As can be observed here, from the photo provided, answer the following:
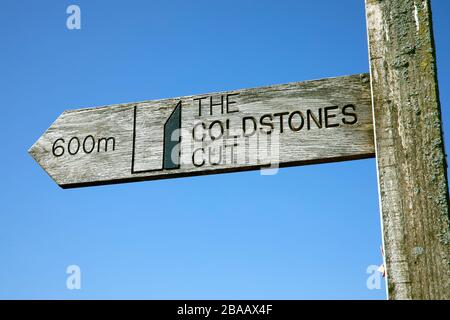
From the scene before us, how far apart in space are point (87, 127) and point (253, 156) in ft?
2.65

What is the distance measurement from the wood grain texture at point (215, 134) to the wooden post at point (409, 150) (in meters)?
0.12

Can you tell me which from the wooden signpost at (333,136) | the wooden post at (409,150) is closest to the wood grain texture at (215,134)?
the wooden signpost at (333,136)

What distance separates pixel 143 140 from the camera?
2.12m

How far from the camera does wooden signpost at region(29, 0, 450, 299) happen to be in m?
1.59

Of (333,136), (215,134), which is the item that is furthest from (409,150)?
(215,134)

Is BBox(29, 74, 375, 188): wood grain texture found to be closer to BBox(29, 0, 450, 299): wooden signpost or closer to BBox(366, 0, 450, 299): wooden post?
BBox(29, 0, 450, 299): wooden signpost

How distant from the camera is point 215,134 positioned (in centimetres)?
201

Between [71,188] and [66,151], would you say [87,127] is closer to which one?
[66,151]

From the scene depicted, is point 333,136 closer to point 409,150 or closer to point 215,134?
point 409,150

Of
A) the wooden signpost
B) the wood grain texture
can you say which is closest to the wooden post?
the wooden signpost

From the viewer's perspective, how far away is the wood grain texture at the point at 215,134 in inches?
73.9

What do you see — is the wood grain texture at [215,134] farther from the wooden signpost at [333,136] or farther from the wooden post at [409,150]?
the wooden post at [409,150]

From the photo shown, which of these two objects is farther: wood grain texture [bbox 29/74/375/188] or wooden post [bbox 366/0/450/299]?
wood grain texture [bbox 29/74/375/188]
